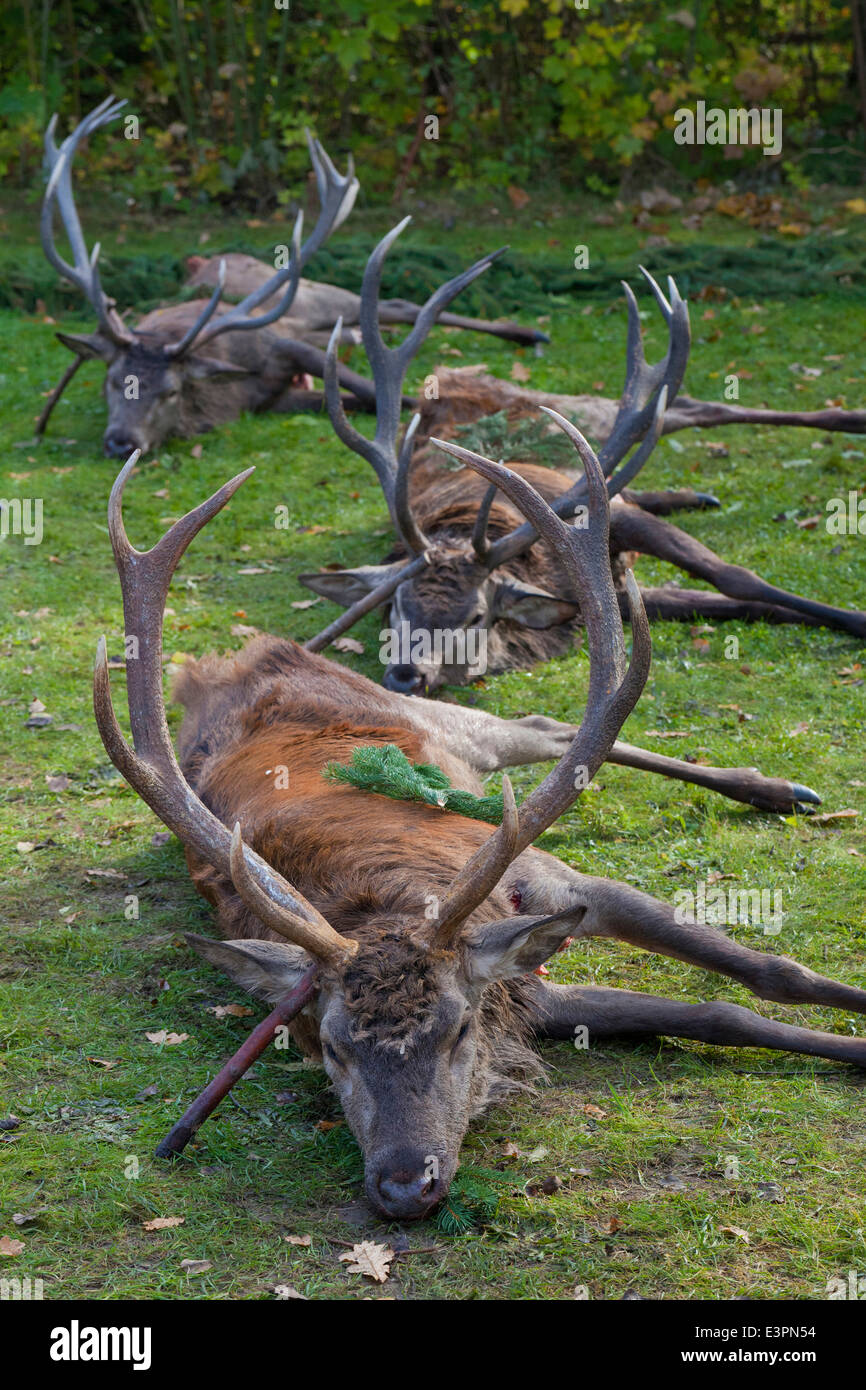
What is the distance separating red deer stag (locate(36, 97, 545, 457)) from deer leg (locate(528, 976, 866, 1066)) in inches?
262

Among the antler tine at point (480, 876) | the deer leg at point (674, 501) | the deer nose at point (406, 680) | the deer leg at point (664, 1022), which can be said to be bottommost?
the deer leg at point (664, 1022)

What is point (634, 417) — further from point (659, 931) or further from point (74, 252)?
point (74, 252)

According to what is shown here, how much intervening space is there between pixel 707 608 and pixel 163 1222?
474cm

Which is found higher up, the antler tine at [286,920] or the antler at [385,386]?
the antler at [385,386]

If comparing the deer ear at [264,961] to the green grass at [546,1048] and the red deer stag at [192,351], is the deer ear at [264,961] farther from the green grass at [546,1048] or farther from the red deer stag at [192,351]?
the red deer stag at [192,351]

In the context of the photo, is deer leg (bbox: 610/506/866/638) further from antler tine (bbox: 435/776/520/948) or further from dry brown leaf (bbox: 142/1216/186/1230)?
dry brown leaf (bbox: 142/1216/186/1230)

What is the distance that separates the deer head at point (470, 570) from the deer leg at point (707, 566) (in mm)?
462

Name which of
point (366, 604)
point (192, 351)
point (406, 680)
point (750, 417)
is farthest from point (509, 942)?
point (192, 351)

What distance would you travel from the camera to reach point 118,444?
32.4 ft

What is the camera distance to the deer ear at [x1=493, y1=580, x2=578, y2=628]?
704 cm

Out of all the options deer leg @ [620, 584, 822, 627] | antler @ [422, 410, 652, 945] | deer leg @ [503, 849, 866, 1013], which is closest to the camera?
antler @ [422, 410, 652, 945]

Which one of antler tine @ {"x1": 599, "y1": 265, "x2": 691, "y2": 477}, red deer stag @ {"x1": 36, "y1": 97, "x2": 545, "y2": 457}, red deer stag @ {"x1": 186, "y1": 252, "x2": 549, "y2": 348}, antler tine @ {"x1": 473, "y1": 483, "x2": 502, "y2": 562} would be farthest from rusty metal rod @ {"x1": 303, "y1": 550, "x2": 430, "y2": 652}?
red deer stag @ {"x1": 186, "y1": 252, "x2": 549, "y2": 348}

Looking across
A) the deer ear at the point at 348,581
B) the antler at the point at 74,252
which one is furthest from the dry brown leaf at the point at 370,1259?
the antler at the point at 74,252

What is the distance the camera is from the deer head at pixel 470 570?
679 centimetres
